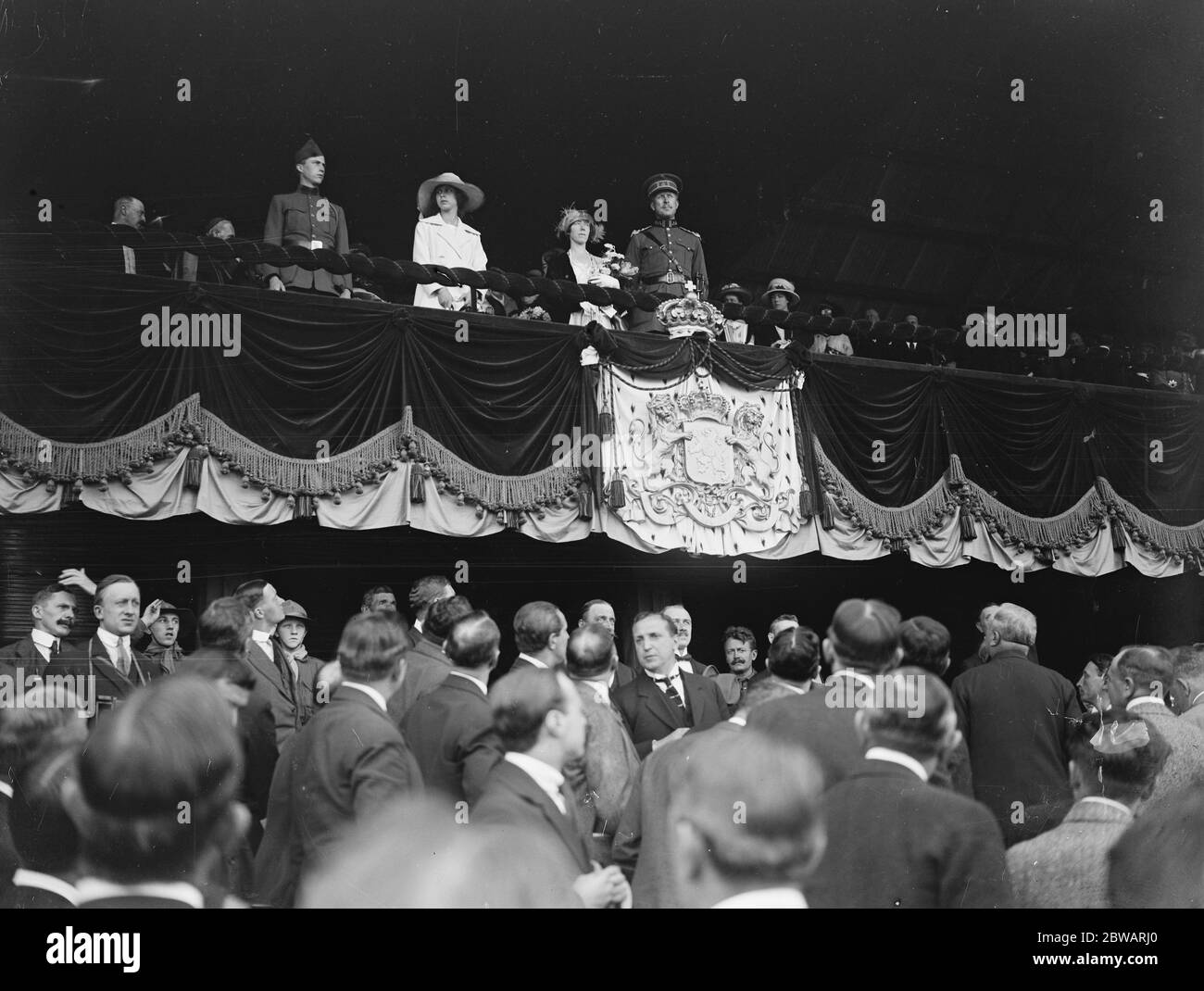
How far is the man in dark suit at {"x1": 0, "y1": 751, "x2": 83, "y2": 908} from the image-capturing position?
10.8 feet

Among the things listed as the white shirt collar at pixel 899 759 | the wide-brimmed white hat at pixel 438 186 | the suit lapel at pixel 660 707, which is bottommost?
the suit lapel at pixel 660 707

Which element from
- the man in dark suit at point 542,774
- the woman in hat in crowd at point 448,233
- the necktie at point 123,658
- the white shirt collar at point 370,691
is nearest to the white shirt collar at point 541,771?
the man in dark suit at point 542,774

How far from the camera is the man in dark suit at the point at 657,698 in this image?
6.13 metres

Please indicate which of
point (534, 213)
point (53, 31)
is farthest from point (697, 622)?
point (53, 31)

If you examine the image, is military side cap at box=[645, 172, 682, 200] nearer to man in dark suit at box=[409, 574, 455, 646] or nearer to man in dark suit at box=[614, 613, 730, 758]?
man in dark suit at box=[409, 574, 455, 646]

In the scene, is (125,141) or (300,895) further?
(125,141)

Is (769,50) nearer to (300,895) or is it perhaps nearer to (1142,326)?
(1142,326)

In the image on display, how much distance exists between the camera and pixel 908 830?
330 cm

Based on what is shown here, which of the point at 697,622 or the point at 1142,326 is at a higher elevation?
the point at 1142,326

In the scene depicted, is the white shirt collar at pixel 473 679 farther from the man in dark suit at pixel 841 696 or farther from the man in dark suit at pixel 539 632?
the man in dark suit at pixel 841 696

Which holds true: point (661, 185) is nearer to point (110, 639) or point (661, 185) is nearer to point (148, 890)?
point (110, 639)

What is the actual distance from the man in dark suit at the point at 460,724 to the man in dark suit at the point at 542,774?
81 cm
